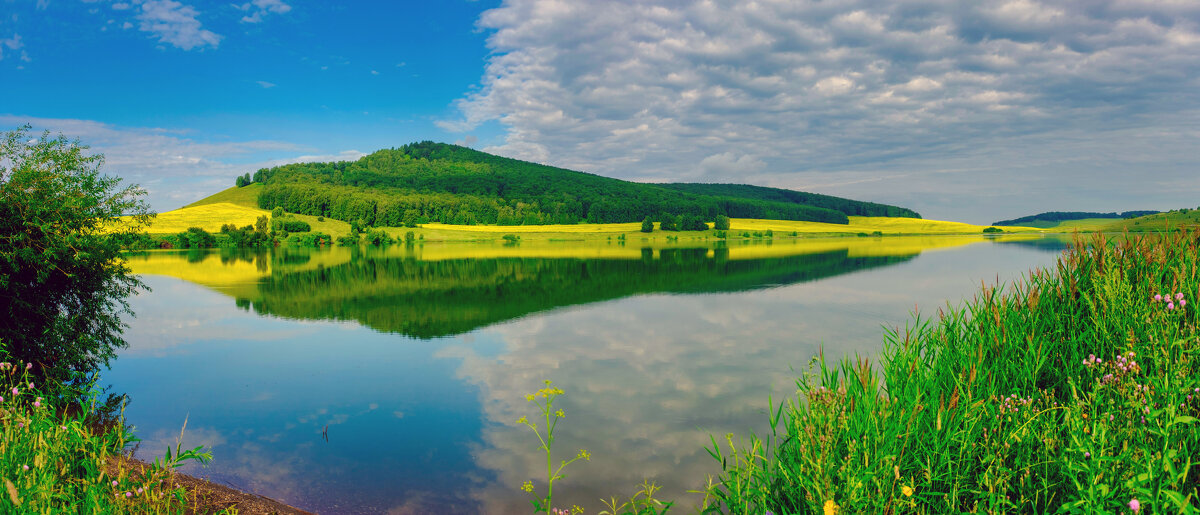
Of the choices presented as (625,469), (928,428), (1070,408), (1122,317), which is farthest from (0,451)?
(1122,317)

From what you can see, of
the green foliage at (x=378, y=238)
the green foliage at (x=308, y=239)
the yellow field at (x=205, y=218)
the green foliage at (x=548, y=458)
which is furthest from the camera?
the green foliage at (x=378, y=238)

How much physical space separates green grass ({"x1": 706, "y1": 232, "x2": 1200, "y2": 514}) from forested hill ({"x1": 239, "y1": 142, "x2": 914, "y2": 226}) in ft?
415

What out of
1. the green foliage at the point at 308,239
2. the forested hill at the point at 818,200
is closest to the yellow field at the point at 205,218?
the green foliage at the point at 308,239

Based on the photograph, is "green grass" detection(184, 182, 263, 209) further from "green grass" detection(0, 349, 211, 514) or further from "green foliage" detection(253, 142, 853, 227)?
"green grass" detection(0, 349, 211, 514)

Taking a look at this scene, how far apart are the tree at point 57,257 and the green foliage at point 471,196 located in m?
111

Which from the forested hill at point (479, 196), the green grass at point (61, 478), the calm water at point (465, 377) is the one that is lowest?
the calm water at point (465, 377)

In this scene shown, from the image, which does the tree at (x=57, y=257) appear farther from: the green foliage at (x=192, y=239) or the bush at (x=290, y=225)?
the bush at (x=290, y=225)

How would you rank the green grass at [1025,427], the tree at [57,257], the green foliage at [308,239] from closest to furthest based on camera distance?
the green grass at [1025,427]
the tree at [57,257]
the green foliage at [308,239]

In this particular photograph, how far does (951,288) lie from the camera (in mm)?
28438

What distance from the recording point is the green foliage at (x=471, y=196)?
131 m

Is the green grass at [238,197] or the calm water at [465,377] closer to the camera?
the calm water at [465,377]

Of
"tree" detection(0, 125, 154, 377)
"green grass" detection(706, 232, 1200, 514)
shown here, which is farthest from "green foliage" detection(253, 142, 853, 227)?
"green grass" detection(706, 232, 1200, 514)

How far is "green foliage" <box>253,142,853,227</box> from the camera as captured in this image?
131 meters

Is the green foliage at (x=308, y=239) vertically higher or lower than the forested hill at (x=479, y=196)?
lower
